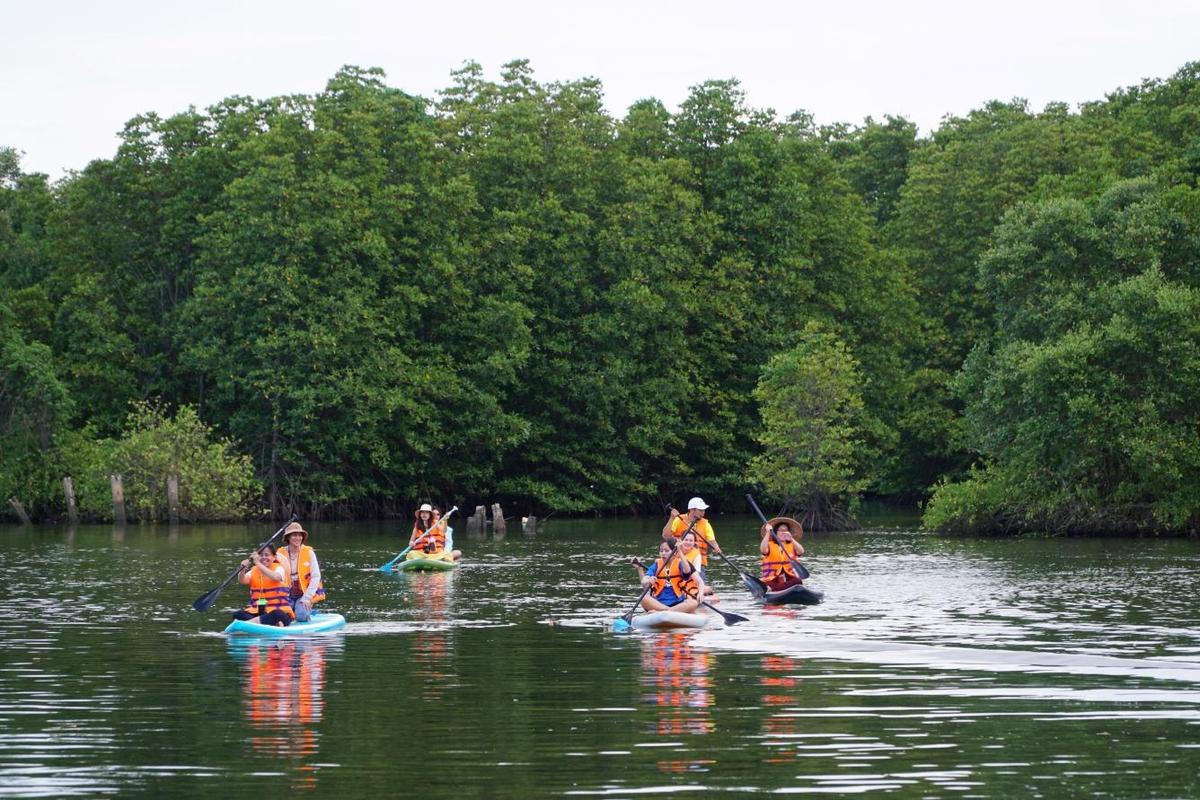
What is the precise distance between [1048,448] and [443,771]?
41.4 m

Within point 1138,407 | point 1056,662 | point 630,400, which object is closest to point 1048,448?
point 1138,407

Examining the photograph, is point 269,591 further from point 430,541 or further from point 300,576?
point 430,541

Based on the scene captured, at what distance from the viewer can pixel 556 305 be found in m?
76.9

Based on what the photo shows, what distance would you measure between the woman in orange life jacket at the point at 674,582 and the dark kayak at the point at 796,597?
291cm

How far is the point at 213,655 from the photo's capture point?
81.3ft

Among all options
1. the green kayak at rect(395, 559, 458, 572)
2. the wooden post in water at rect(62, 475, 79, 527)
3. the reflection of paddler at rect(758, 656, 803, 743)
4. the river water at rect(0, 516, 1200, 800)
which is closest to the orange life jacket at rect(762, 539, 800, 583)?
the river water at rect(0, 516, 1200, 800)

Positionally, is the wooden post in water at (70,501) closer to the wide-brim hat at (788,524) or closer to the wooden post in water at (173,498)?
the wooden post in water at (173,498)

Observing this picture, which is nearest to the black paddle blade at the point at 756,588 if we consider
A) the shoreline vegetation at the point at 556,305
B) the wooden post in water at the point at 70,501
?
the shoreline vegetation at the point at 556,305

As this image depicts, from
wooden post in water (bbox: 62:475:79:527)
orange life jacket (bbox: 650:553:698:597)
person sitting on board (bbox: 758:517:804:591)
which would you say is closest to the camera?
orange life jacket (bbox: 650:553:698:597)

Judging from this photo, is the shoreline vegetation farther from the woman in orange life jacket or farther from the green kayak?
the woman in orange life jacket

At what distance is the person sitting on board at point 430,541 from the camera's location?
4384cm

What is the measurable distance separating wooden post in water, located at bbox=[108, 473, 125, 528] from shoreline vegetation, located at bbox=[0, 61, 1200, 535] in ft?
1.97

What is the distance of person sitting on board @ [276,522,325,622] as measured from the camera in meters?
27.9

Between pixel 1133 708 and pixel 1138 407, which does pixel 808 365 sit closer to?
pixel 1138 407
